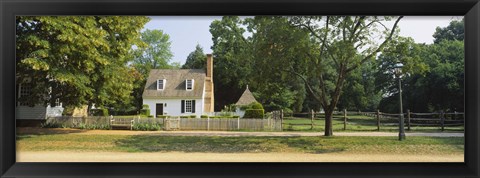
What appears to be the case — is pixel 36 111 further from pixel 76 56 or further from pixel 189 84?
pixel 189 84

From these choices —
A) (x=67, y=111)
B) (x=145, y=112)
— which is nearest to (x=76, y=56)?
(x=67, y=111)

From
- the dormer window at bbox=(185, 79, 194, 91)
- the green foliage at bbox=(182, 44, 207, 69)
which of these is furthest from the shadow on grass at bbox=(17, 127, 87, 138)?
the green foliage at bbox=(182, 44, 207, 69)

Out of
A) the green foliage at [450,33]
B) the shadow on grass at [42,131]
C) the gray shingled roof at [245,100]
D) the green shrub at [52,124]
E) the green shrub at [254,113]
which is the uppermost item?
the green foliage at [450,33]

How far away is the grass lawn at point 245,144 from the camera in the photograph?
31.6ft

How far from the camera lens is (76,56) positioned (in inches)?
429

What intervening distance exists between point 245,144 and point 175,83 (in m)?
5.02

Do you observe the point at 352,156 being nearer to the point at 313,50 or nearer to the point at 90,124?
the point at 313,50

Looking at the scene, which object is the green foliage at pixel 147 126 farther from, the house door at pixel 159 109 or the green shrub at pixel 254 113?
the green shrub at pixel 254 113

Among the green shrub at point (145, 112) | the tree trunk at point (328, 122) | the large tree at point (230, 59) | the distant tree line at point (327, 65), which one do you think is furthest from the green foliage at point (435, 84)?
the green shrub at point (145, 112)

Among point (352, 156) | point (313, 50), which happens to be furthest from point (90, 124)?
point (352, 156)

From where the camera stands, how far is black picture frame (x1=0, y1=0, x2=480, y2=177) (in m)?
5.35
